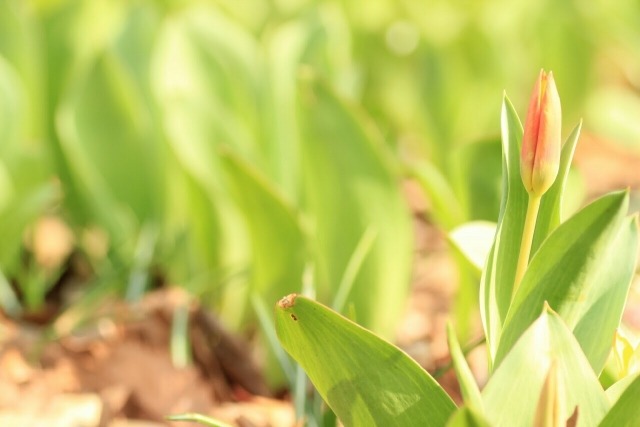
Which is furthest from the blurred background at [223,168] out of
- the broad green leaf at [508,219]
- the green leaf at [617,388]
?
the green leaf at [617,388]

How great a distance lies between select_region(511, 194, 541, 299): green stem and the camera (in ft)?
2.89

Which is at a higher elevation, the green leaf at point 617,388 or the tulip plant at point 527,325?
the tulip plant at point 527,325

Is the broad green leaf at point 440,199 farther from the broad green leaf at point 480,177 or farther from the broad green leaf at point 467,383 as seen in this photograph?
the broad green leaf at point 467,383

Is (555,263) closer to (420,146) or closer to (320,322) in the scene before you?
(320,322)

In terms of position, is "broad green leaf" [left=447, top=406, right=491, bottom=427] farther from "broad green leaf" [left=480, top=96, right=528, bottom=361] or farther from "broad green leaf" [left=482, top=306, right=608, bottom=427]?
"broad green leaf" [left=480, top=96, right=528, bottom=361]

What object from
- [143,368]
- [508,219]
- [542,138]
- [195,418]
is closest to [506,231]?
[508,219]

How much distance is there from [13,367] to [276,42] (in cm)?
79

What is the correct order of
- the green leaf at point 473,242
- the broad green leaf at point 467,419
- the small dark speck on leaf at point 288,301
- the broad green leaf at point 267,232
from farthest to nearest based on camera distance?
the broad green leaf at point 267,232 < the green leaf at point 473,242 < the small dark speck on leaf at point 288,301 < the broad green leaf at point 467,419

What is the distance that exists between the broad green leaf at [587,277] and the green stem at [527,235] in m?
0.02

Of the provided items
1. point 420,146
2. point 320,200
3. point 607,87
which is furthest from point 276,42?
point 607,87

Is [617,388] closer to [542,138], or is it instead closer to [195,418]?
[542,138]

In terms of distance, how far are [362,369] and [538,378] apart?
0.53 ft

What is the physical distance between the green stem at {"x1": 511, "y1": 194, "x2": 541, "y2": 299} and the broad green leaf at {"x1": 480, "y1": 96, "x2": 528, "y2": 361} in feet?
0.08

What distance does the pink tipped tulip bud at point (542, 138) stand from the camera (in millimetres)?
796
